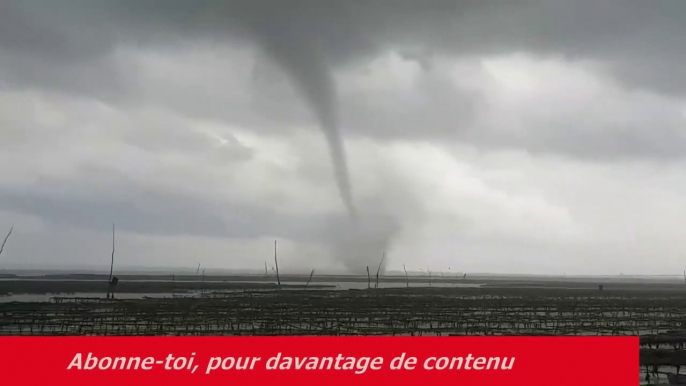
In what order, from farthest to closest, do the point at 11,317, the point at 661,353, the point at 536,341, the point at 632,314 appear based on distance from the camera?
1. the point at 632,314
2. the point at 11,317
3. the point at 661,353
4. the point at 536,341

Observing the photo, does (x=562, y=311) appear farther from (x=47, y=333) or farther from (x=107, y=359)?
(x=107, y=359)

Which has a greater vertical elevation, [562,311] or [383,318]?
[562,311]

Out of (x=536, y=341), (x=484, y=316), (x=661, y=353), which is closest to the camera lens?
(x=536, y=341)

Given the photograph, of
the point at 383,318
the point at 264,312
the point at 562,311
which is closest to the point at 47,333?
the point at 264,312

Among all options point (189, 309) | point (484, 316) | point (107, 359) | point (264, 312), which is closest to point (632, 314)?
point (484, 316)

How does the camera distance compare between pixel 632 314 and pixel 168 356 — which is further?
pixel 632 314

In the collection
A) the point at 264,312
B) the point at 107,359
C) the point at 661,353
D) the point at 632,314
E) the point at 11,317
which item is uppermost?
the point at 632,314
